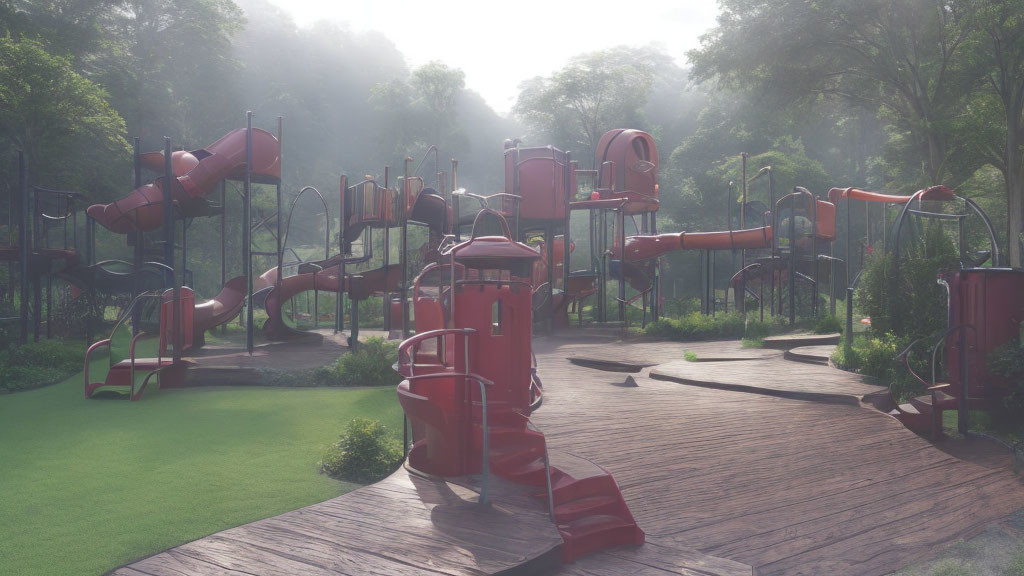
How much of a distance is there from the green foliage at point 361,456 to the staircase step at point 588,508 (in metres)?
2.15

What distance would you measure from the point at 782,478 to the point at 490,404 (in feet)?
9.16

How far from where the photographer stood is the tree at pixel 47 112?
18219 mm

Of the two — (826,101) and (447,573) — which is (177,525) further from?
(826,101)

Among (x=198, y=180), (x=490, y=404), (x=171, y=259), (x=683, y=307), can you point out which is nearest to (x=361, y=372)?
(x=171, y=259)

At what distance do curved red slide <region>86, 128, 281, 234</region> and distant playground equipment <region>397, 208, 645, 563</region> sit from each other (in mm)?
11011

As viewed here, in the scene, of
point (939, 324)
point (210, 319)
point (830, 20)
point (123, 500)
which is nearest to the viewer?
point (123, 500)

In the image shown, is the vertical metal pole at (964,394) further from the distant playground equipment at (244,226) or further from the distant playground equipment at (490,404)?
the distant playground equipment at (244,226)

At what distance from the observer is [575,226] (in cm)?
5903

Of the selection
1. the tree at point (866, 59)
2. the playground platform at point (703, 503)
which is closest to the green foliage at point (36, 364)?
the playground platform at point (703, 503)

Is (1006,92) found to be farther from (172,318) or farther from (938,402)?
(172,318)

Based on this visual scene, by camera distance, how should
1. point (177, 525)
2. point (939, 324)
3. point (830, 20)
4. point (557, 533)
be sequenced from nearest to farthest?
point (557, 533)
point (177, 525)
point (939, 324)
point (830, 20)

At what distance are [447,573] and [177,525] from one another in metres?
2.32

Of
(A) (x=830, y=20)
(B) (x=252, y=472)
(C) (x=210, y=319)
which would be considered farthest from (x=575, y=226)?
(B) (x=252, y=472)

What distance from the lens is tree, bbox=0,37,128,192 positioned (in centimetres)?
1822
